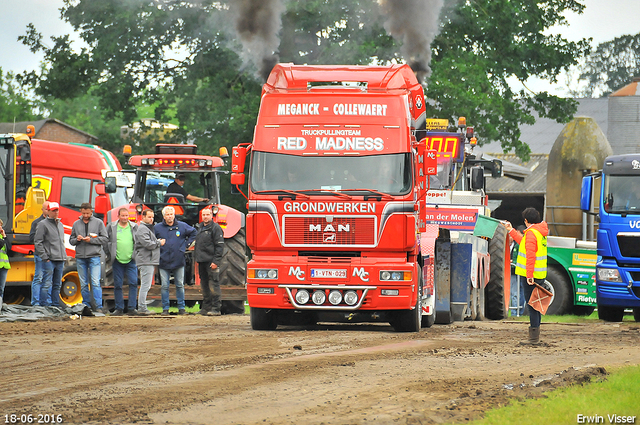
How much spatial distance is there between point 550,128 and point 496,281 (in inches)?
1601

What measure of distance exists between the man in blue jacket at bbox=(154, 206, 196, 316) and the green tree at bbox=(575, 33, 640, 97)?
229 feet

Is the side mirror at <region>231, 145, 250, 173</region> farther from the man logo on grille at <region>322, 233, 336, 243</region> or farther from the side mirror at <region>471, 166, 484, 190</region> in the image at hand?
the side mirror at <region>471, 166, 484, 190</region>

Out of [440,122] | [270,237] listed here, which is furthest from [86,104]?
[270,237]

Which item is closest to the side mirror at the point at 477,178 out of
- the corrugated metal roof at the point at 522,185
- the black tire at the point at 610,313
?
the black tire at the point at 610,313

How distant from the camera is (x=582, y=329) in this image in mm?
15367

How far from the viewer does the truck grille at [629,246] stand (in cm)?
1764

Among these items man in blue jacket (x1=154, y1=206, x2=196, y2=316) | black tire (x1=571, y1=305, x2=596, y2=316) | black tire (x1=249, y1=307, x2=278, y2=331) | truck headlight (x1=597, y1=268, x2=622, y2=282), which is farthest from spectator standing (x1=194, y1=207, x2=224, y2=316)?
black tire (x1=571, y1=305, x2=596, y2=316)

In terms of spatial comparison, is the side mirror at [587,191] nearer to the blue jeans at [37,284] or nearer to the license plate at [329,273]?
the license plate at [329,273]

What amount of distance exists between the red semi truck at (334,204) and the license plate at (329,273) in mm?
13

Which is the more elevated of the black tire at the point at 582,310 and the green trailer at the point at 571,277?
the green trailer at the point at 571,277

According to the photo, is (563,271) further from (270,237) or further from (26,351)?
(26,351)

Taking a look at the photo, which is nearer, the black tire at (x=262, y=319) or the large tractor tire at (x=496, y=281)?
the black tire at (x=262, y=319)

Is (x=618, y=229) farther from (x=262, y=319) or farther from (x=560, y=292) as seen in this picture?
(x=262, y=319)

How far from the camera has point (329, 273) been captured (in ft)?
42.3
